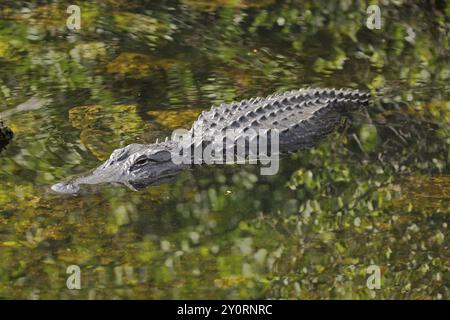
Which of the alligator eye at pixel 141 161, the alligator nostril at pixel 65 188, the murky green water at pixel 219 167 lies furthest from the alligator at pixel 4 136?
the alligator eye at pixel 141 161

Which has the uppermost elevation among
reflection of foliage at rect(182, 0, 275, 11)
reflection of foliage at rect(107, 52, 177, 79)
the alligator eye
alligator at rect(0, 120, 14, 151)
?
reflection of foliage at rect(182, 0, 275, 11)

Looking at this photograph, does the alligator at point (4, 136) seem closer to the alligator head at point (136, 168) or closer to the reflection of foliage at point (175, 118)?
the alligator head at point (136, 168)

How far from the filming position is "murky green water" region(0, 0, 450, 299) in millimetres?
5438

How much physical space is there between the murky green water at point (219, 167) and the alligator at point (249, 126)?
0.45 ft

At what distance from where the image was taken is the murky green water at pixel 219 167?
544cm

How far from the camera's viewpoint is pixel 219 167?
673cm

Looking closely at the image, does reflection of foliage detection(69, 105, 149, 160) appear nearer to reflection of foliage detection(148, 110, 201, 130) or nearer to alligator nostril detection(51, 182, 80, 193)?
reflection of foliage detection(148, 110, 201, 130)

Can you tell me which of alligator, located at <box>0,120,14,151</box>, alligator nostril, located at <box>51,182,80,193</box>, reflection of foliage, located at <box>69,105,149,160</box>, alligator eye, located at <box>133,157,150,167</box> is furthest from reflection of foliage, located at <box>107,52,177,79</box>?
alligator nostril, located at <box>51,182,80,193</box>

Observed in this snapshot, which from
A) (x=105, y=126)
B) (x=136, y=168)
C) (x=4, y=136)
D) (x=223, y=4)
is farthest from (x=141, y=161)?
(x=223, y=4)

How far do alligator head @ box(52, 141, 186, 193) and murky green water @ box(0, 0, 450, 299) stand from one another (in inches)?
4.8

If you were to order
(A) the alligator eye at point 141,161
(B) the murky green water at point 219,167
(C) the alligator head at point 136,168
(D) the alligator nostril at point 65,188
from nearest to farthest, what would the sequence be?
(B) the murky green water at point 219,167, (D) the alligator nostril at point 65,188, (C) the alligator head at point 136,168, (A) the alligator eye at point 141,161

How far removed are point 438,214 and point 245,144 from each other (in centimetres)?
164
